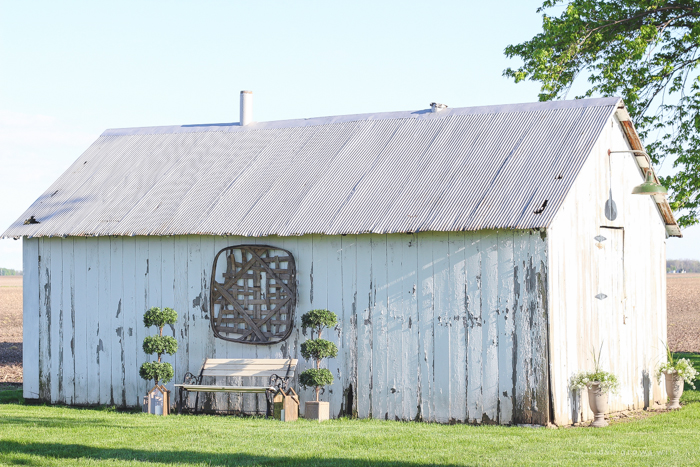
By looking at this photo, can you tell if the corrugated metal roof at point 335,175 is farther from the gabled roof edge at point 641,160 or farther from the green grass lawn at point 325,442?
the green grass lawn at point 325,442

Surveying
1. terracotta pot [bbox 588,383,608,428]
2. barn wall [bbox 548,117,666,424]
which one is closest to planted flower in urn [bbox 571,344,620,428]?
terracotta pot [bbox 588,383,608,428]

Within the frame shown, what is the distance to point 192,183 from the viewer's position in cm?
1416

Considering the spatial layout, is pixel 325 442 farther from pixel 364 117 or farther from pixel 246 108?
pixel 246 108

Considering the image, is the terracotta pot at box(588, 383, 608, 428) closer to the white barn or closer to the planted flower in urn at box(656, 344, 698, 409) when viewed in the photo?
the white barn

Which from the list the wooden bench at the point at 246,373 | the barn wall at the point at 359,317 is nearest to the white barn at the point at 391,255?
the barn wall at the point at 359,317

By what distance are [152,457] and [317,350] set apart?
3263 millimetres

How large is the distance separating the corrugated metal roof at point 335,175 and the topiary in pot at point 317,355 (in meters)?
1.22

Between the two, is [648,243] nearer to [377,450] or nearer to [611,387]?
[611,387]

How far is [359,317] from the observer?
467 inches

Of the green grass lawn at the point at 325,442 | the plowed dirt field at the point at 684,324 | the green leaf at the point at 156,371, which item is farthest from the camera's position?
the plowed dirt field at the point at 684,324

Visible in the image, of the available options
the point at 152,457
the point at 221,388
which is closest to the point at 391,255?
the point at 221,388

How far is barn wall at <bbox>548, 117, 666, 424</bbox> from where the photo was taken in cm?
1114

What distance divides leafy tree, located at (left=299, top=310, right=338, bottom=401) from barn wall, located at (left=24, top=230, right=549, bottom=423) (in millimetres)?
468

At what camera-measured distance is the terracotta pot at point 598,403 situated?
36.2 feet
